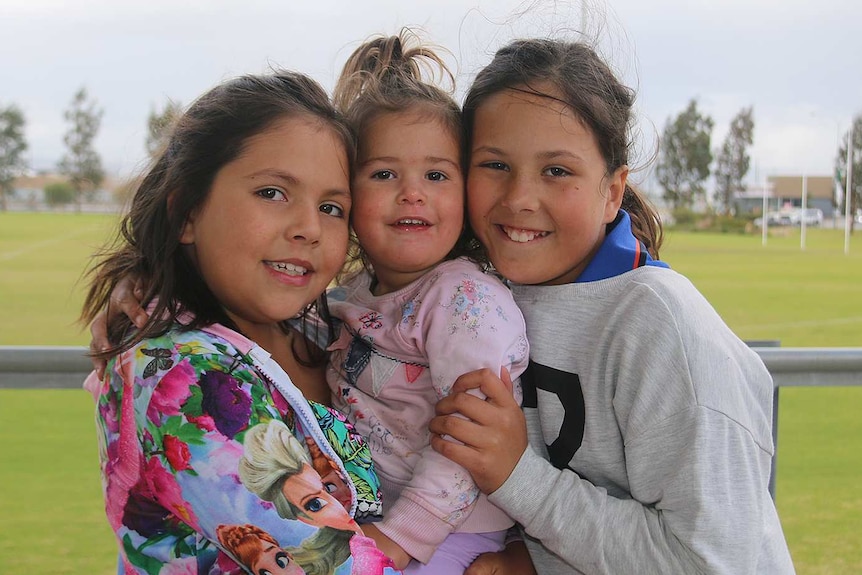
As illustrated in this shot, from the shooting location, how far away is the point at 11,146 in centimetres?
2562

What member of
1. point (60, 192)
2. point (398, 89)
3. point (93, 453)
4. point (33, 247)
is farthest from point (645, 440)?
point (60, 192)

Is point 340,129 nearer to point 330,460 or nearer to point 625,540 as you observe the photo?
point 330,460

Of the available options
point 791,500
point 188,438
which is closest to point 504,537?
point 188,438

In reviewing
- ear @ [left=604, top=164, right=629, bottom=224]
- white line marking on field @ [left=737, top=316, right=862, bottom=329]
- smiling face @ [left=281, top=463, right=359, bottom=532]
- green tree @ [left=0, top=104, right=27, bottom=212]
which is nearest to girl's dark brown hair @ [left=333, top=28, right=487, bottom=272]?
ear @ [left=604, top=164, right=629, bottom=224]

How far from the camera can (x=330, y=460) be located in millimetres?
1199

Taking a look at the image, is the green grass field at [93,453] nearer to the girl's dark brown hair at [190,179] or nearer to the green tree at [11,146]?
the girl's dark brown hair at [190,179]

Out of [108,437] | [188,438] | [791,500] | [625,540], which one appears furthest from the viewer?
[791,500]

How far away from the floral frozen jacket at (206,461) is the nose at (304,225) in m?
0.19

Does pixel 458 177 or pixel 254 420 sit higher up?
pixel 458 177

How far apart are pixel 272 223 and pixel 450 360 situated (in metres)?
0.35

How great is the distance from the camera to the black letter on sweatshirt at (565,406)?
4.46 ft

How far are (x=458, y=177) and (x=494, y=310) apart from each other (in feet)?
0.92

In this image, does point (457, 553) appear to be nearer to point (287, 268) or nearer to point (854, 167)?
point (287, 268)

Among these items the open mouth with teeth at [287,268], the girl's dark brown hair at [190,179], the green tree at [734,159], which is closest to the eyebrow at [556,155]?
the girl's dark brown hair at [190,179]
